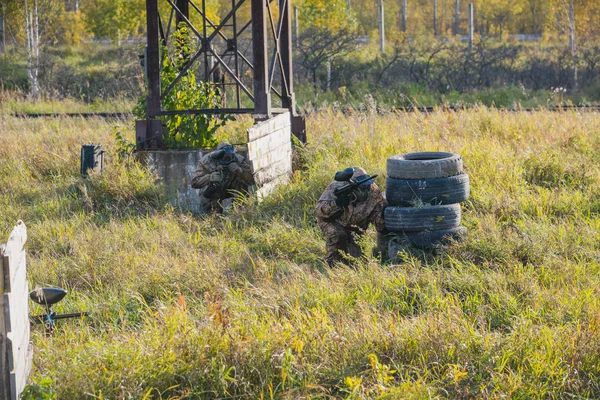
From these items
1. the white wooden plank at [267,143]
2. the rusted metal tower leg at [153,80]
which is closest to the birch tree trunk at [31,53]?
the rusted metal tower leg at [153,80]

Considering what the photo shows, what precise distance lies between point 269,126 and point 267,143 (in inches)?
12.0

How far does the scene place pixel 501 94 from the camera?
74.5 ft

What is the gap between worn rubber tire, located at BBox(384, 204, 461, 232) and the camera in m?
7.59

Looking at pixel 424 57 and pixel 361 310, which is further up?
pixel 424 57

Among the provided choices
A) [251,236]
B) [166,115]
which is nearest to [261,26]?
[166,115]

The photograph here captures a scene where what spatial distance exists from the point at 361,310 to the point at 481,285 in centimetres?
113

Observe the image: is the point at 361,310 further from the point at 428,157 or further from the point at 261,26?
the point at 261,26

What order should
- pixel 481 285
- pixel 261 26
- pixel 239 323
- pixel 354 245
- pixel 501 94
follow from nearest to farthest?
pixel 239 323 < pixel 481 285 < pixel 354 245 < pixel 261 26 < pixel 501 94

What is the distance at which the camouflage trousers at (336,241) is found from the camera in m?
7.73

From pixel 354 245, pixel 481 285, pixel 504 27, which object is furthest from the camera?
pixel 504 27

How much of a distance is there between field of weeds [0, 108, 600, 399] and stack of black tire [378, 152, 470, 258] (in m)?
0.18

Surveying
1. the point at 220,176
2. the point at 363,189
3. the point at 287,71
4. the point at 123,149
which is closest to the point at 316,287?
the point at 363,189

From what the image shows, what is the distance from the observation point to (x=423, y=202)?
309 inches

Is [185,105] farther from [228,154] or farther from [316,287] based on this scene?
[316,287]
